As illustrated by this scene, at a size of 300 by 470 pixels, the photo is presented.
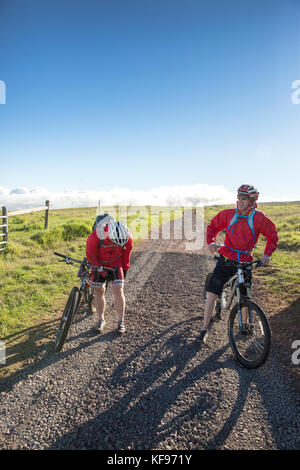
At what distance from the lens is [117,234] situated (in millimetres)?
4129

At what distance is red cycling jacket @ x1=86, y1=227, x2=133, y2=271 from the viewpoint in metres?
4.39

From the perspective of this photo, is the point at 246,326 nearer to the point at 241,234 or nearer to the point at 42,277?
the point at 241,234

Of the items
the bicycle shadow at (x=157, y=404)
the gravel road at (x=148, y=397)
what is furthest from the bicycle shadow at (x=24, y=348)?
the bicycle shadow at (x=157, y=404)

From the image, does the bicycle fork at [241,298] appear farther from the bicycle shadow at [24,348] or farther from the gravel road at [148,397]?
the bicycle shadow at [24,348]

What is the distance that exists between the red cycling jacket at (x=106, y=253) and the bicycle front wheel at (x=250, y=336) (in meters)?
2.12

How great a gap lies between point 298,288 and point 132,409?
5.80 metres

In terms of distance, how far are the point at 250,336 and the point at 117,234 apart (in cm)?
260

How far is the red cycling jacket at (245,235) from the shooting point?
4.06m

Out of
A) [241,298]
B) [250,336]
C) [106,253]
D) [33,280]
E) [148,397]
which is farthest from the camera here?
[33,280]

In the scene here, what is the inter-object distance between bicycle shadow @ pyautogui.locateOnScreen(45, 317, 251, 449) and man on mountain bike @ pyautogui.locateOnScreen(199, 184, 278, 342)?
2.37 feet

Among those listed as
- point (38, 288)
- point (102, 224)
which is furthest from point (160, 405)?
point (38, 288)

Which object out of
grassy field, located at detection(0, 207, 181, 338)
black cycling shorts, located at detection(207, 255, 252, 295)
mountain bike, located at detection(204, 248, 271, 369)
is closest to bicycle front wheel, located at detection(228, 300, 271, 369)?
mountain bike, located at detection(204, 248, 271, 369)

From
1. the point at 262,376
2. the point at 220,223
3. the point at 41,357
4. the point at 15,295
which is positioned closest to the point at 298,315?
the point at 262,376
